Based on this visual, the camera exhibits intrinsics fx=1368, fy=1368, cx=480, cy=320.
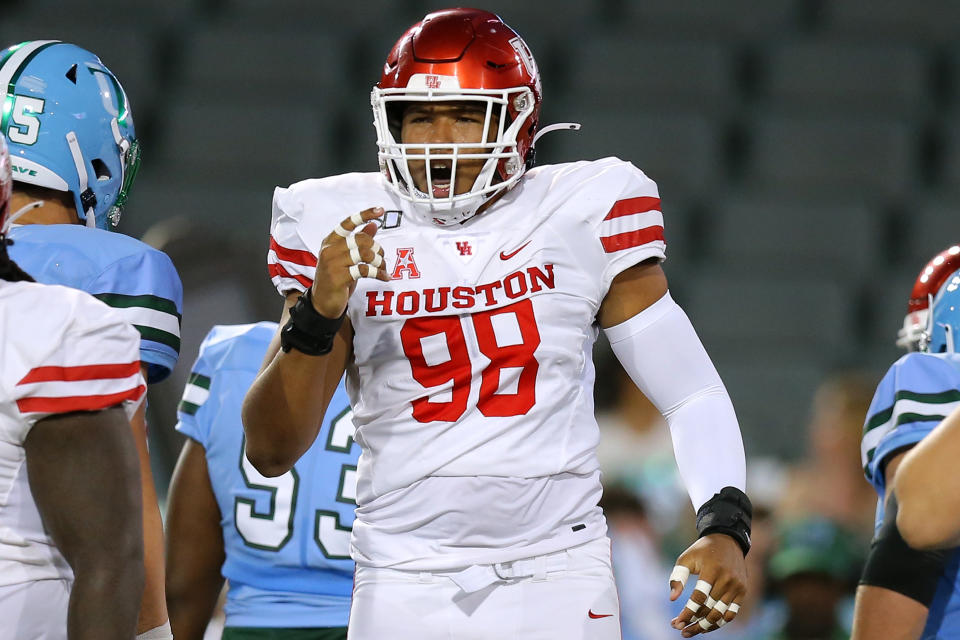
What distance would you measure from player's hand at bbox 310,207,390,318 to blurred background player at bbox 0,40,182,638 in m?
0.44

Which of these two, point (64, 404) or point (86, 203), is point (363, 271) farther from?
point (86, 203)

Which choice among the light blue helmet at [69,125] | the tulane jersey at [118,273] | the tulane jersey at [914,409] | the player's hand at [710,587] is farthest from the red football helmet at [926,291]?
the light blue helmet at [69,125]

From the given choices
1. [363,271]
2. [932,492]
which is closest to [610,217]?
[363,271]

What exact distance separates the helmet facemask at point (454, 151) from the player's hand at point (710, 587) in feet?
2.17

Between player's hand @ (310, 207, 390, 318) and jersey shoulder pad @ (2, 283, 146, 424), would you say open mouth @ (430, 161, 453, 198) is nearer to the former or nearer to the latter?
player's hand @ (310, 207, 390, 318)

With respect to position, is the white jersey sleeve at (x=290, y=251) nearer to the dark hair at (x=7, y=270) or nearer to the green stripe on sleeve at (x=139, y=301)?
the green stripe on sleeve at (x=139, y=301)

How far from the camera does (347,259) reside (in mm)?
1981

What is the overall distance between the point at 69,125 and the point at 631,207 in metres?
0.99

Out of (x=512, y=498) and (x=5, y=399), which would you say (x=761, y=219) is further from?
(x=5, y=399)

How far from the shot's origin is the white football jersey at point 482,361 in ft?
6.84

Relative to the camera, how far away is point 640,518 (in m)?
5.01

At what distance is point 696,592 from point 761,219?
196 inches

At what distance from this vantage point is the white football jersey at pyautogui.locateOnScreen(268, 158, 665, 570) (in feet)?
6.84

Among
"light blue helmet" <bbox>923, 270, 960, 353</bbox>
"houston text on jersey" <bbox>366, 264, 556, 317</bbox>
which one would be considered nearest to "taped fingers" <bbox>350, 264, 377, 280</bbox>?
"houston text on jersey" <bbox>366, 264, 556, 317</bbox>
